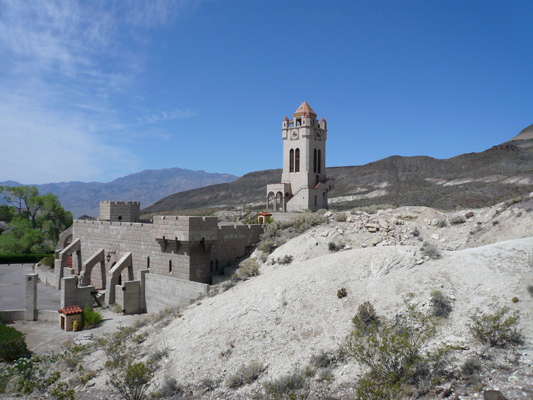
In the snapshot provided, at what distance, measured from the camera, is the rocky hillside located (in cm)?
5046

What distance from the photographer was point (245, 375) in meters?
9.59

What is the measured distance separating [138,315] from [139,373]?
10388 mm

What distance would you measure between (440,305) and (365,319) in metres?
1.97

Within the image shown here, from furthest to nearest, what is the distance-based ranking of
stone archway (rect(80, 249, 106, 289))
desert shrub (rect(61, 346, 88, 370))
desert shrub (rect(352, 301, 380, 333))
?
1. stone archway (rect(80, 249, 106, 289))
2. desert shrub (rect(61, 346, 88, 370))
3. desert shrub (rect(352, 301, 380, 333))

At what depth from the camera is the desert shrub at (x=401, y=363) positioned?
7.61 meters

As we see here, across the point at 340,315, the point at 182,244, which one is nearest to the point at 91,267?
the point at 182,244

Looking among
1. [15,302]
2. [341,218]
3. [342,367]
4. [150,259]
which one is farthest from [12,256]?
[342,367]

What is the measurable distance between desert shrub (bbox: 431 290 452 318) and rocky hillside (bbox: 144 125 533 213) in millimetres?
31903

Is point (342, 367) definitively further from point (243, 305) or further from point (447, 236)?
point (447, 236)

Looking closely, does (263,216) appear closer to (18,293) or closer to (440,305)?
(440,305)

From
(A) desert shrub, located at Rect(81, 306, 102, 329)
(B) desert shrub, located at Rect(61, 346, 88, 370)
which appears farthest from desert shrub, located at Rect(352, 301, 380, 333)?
(A) desert shrub, located at Rect(81, 306, 102, 329)

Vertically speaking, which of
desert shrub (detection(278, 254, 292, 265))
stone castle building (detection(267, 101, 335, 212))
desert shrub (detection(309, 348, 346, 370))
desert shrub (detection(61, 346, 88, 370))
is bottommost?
desert shrub (detection(61, 346, 88, 370))

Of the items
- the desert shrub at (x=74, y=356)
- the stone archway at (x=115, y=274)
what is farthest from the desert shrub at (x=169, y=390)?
the stone archway at (x=115, y=274)

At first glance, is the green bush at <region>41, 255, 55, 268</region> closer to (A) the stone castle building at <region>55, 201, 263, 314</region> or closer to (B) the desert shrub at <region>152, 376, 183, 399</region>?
(A) the stone castle building at <region>55, 201, 263, 314</region>
